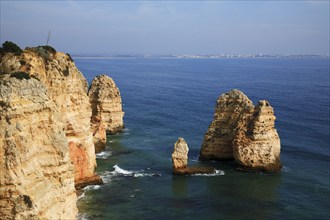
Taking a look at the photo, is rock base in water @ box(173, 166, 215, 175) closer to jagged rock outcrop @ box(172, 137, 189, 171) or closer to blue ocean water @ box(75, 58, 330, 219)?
jagged rock outcrop @ box(172, 137, 189, 171)

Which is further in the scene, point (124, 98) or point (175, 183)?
point (124, 98)

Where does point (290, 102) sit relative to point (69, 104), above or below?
below

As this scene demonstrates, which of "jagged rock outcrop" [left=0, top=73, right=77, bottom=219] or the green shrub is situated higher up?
the green shrub

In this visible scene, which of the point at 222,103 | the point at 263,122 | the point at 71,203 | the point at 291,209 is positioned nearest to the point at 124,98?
the point at 222,103

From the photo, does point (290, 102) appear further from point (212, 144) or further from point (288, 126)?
point (212, 144)

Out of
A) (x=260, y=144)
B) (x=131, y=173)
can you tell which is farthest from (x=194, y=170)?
(x=260, y=144)

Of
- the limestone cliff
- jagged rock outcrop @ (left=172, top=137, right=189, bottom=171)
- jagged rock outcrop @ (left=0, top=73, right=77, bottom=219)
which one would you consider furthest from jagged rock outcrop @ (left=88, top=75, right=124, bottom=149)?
jagged rock outcrop @ (left=0, top=73, right=77, bottom=219)
